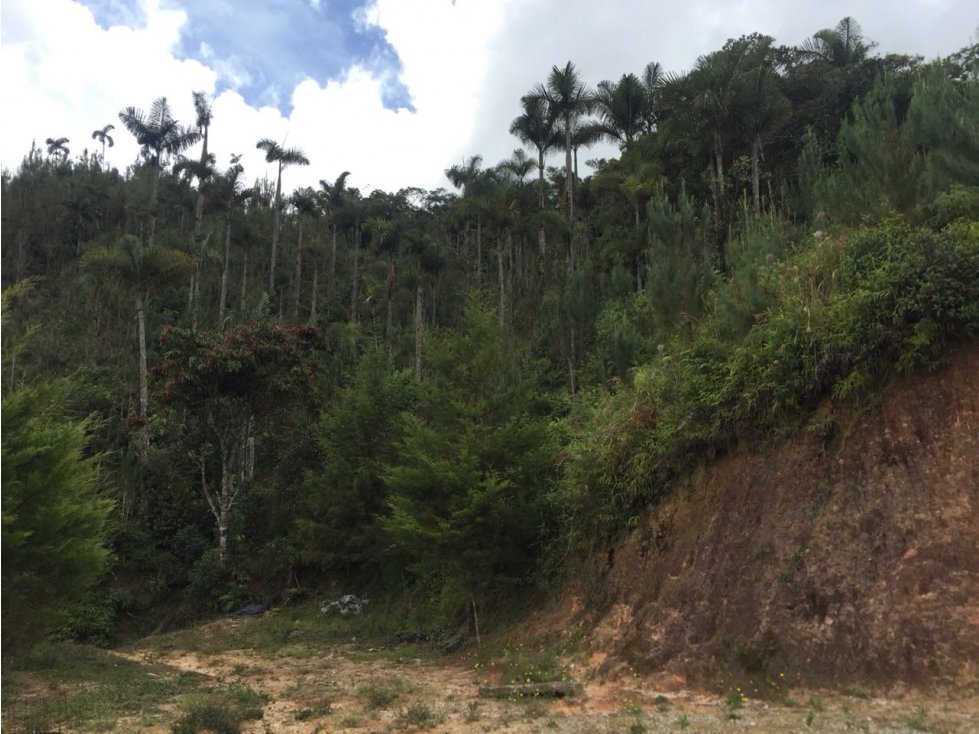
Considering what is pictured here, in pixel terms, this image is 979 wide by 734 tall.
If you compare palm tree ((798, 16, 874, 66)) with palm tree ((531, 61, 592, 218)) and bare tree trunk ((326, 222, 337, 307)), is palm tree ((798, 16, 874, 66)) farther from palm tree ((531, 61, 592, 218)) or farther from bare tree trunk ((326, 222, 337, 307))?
bare tree trunk ((326, 222, 337, 307))

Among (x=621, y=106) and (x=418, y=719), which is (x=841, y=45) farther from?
(x=418, y=719)

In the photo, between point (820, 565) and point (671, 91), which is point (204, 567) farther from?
point (671, 91)

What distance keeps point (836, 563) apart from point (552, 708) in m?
4.09

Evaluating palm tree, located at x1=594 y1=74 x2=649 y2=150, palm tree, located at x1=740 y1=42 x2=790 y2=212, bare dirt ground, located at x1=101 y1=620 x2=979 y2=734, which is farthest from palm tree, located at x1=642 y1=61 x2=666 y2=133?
bare dirt ground, located at x1=101 y1=620 x2=979 y2=734

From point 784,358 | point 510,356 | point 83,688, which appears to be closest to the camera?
point 784,358

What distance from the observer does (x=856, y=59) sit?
90.1 ft

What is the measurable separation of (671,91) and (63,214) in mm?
45167

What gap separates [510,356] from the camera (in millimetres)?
13734

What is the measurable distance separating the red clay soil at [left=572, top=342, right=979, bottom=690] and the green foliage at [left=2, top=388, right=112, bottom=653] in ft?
24.9

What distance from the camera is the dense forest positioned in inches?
374

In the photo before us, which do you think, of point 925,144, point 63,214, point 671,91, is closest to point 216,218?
point 63,214

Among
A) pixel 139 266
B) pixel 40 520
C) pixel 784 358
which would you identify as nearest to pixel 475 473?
pixel 784 358

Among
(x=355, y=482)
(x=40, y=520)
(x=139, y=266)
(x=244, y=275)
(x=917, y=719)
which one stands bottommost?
(x=917, y=719)

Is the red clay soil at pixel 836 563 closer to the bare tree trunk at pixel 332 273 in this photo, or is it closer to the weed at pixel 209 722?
the weed at pixel 209 722
